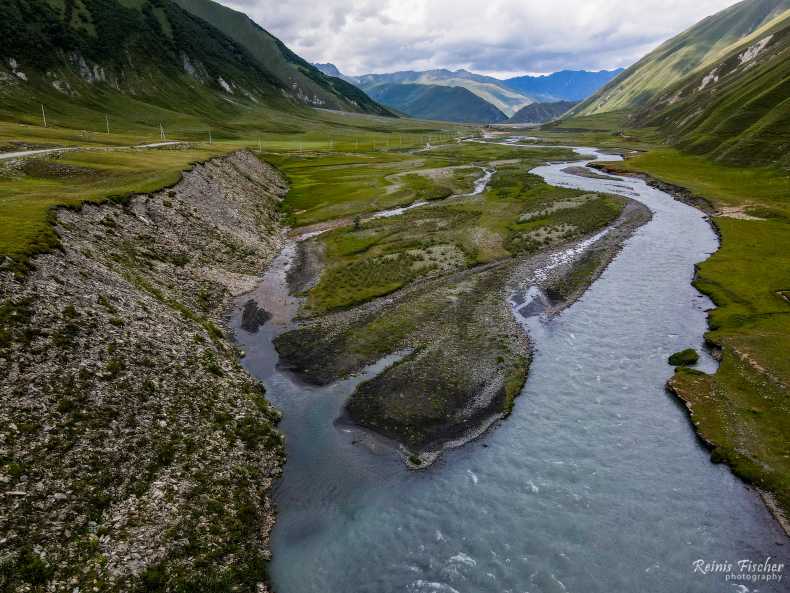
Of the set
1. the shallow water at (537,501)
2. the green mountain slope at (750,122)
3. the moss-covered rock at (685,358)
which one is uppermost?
the green mountain slope at (750,122)

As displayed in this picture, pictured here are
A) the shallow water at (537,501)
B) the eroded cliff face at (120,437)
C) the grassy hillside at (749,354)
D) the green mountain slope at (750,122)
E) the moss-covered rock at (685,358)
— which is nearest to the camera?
the eroded cliff face at (120,437)

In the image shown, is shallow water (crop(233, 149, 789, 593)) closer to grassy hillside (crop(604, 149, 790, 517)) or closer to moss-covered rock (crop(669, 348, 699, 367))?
moss-covered rock (crop(669, 348, 699, 367))

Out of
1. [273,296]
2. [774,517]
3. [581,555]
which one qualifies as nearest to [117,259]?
[273,296]

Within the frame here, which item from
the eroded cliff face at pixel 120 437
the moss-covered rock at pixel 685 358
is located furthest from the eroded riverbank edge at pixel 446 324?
the moss-covered rock at pixel 685 358

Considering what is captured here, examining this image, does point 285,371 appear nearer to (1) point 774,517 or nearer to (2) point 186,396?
(2) point 186,396

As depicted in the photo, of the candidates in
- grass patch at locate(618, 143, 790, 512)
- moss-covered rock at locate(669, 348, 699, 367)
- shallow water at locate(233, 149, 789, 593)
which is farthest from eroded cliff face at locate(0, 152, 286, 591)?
moss-covered rock at locate(669, 348, 699, 367)

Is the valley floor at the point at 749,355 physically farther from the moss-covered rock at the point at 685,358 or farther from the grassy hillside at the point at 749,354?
the moss-covered rock at the point at 685,358
